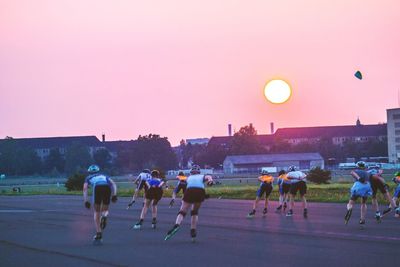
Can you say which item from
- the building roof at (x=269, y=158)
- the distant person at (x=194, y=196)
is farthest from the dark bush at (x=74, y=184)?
the building roof at (x=269, y=158)

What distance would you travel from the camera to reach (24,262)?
46.5 ft

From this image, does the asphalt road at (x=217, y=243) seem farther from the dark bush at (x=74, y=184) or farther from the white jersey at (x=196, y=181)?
the dark bush at (x=74, y=184)

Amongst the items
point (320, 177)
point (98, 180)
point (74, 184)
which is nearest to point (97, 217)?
point (98, 180)

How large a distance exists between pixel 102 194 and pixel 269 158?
4587 inches

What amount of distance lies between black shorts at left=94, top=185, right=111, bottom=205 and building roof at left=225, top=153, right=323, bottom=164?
114 metres

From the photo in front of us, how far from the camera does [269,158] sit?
133 m

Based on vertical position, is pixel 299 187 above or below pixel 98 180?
below

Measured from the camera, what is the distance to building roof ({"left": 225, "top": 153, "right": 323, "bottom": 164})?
13150cm

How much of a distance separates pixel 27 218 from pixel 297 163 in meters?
104

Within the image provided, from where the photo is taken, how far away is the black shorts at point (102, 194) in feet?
56.9

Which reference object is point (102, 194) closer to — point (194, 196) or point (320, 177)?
point (194, 196)

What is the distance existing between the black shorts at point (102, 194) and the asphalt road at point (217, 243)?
0.99 m

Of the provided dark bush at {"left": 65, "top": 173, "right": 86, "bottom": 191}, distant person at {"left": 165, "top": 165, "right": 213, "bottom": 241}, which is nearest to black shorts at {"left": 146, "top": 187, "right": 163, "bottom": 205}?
distant person at {"left": 165, "top": 165, "right": 213, "bottom": 241}

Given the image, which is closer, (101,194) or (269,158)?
(101,194)
